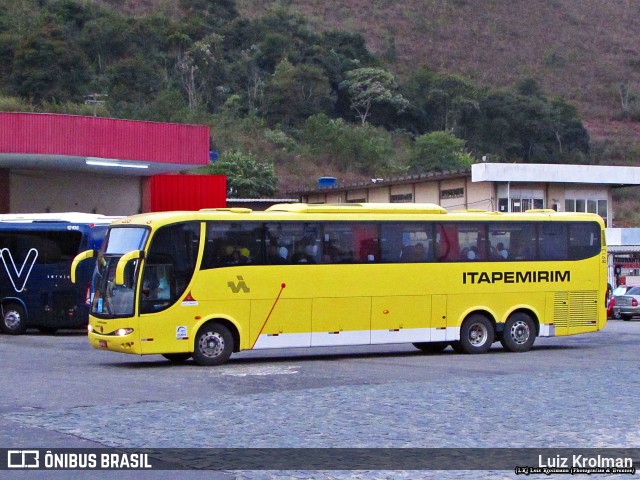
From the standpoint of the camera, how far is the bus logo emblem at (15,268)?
3005 centimetres

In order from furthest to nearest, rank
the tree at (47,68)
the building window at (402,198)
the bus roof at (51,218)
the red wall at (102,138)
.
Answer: the tree at (47,68)
the building window at (402,198)
the red wall at (102,138)
the bus roof at (51,218)

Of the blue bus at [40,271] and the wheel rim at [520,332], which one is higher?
the blue bus at [40,271]

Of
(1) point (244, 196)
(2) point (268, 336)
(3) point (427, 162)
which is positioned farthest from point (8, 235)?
(3) point (427, 162)

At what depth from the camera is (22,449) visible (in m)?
11.0

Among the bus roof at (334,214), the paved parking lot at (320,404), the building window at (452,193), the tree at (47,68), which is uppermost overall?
the tree at (47,68)

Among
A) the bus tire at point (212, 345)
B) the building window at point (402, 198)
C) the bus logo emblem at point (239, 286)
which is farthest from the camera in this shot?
the building window at point (402, 198)

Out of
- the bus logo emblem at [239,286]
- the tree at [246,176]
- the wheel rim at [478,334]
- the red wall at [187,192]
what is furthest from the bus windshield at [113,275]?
the tree at [246,176]

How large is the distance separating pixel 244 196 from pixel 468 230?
1777 inches

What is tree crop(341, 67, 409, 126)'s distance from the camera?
96.1m

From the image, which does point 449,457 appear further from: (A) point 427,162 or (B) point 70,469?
(A) point 427,162

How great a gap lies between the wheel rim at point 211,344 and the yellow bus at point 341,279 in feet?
0.08

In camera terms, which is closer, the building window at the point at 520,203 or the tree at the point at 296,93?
the building window at the point at 520,203

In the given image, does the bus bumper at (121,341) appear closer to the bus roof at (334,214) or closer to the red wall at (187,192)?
the bus roof at (334,214)

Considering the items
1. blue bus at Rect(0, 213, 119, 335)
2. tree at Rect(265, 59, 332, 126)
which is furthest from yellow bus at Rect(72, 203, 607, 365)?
tree at Rect(265, 59, 332, 126)
